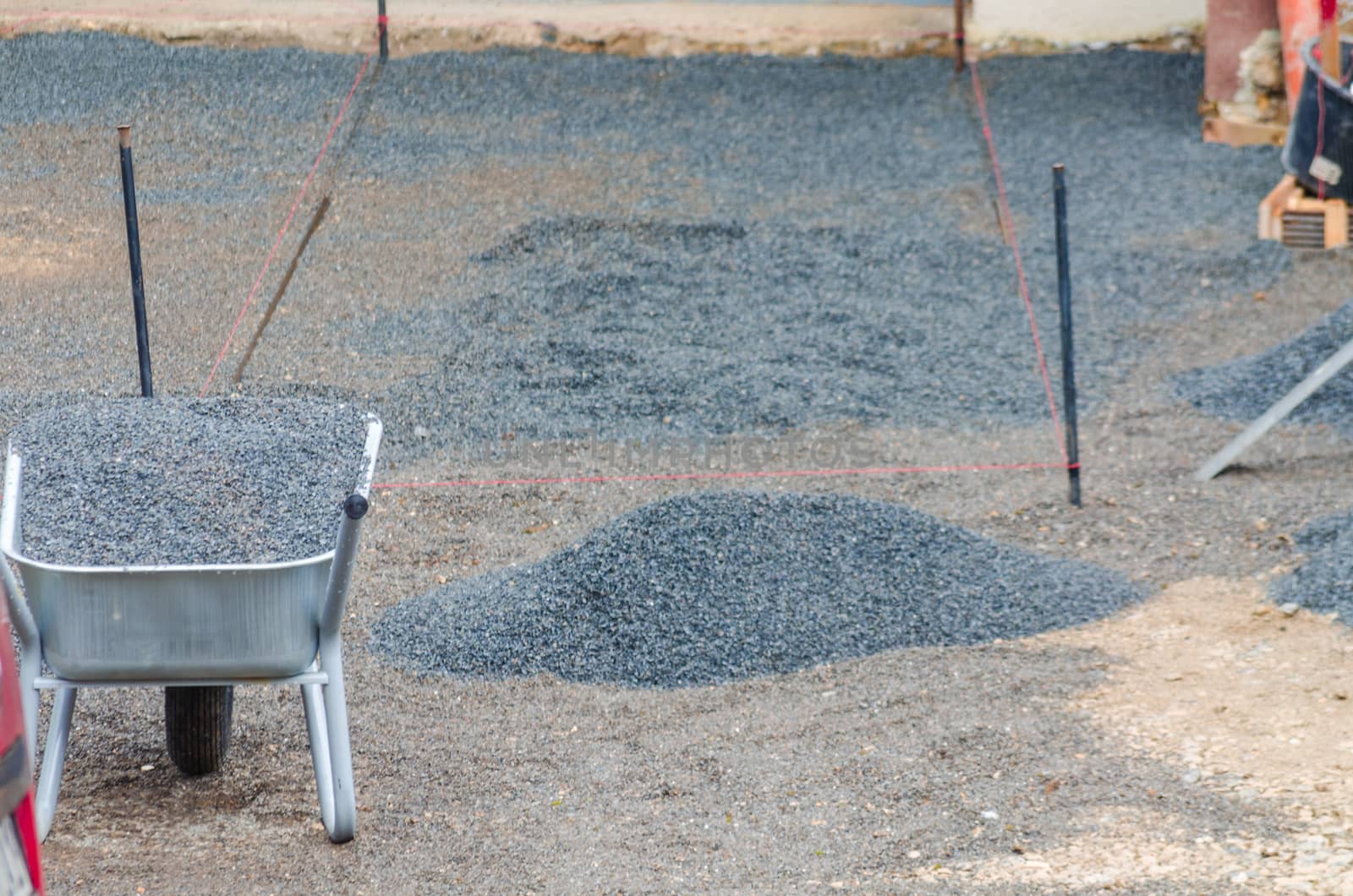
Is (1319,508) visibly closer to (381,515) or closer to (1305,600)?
(1305,600)

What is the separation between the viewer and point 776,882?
2717 millimetres

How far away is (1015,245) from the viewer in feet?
22.2

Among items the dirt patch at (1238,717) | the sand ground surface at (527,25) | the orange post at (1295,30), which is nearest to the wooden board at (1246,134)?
the orange post at (1295,30)

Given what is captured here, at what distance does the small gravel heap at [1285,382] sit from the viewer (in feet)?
17.7

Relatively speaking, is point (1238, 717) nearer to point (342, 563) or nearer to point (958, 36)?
point (342, 563)

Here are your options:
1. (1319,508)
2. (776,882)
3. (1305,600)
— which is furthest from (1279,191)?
(776,882)

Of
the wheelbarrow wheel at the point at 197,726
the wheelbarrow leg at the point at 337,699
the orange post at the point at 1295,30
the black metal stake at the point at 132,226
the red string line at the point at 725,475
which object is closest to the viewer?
the wheelbarrow leg at the point at 337,699

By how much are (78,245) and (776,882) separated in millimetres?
3142

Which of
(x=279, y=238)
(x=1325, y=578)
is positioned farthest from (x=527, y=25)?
(x=1325, y=578)

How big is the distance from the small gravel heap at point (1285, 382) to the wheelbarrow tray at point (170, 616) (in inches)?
151

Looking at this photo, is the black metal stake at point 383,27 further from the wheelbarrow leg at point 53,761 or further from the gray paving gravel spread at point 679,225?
the wheelbarrow leg at point 53,761

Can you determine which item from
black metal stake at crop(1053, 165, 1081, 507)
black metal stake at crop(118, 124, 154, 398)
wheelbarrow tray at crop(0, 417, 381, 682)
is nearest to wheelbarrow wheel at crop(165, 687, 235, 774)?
wheelbarrow tray at crop(0, 417, 381, 682)

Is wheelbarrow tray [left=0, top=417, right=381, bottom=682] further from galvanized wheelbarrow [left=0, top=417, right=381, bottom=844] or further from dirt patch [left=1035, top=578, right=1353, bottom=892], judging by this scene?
dirt patch [left=1035, top=578, right=1353, bottom=892]

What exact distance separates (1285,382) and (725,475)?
2.13m
